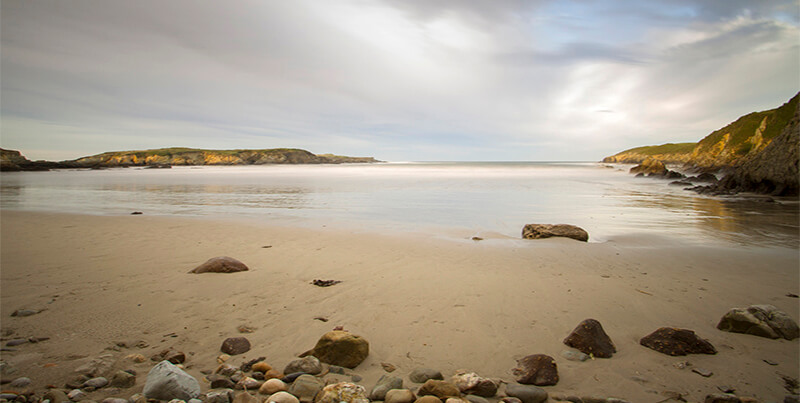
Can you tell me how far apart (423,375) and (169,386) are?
1.93 meters

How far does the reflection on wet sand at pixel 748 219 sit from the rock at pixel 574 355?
8.85 meters

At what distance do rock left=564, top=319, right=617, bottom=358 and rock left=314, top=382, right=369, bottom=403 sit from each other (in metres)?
2.25

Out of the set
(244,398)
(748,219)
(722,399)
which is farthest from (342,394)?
(748,219)

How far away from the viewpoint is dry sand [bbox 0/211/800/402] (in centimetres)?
315

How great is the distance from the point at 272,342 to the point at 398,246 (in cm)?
505

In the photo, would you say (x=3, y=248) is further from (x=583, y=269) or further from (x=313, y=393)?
(x=583, y=269)

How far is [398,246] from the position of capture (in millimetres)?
8461

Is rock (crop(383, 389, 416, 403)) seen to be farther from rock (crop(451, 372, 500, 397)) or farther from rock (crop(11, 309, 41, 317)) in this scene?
rock (crop(11, 309, 41, 317))

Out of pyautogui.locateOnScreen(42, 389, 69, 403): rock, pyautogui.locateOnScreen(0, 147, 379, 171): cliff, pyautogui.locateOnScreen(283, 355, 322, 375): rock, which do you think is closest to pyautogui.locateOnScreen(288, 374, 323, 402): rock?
pyautogui.locateOnScreen(283, 355, 322, 375): rock

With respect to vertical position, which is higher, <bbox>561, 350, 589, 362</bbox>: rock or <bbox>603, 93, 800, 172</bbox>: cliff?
<bbox>603, 93, 800, 172</bbox>: cliff

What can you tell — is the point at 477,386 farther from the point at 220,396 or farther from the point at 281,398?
the point at 220,396

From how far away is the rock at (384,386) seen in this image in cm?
266

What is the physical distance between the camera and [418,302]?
4.76m

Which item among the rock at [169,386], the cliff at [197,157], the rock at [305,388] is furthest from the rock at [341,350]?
the cliff at [197,157]
